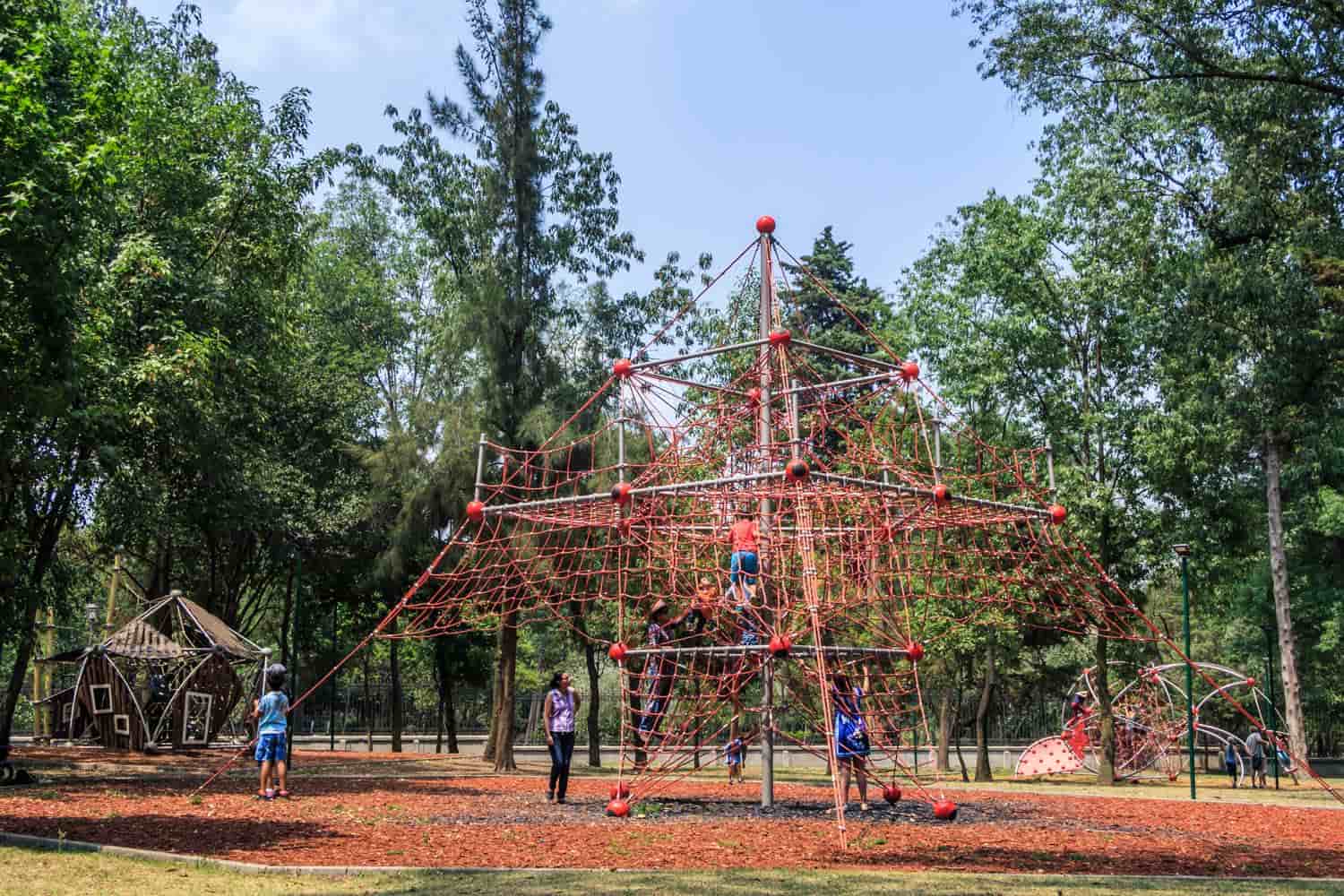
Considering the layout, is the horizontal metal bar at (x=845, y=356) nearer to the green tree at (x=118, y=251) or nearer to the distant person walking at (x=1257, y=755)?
the green tree at (x=118, y=251)

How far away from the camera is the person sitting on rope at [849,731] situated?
13.8m

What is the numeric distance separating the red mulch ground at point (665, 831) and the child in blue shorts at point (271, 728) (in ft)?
1.64

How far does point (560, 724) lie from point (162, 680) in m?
19.4

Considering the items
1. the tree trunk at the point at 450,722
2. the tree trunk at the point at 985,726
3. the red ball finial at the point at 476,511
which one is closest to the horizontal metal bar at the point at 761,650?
the red ball finial at the point at 476,511

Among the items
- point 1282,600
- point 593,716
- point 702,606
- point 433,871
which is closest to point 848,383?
point 702,606

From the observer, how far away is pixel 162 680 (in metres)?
31.3

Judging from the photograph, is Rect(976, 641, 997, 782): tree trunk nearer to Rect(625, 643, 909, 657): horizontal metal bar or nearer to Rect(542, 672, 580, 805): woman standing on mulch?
Rect(542, 672, 580, 805): woman standing on mulch

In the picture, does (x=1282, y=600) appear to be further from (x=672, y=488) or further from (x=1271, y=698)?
(x=672, y=488)

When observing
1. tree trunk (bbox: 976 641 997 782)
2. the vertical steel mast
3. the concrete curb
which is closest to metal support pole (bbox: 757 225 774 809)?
the vertical steel mast

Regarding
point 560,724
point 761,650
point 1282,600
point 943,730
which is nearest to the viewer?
point 761,650

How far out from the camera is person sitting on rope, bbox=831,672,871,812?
A: 13844mm

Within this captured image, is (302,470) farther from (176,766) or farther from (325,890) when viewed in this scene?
(325,890)

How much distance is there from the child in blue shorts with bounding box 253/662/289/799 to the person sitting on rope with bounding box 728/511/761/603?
20.0 feet

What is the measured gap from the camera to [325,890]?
834cm
